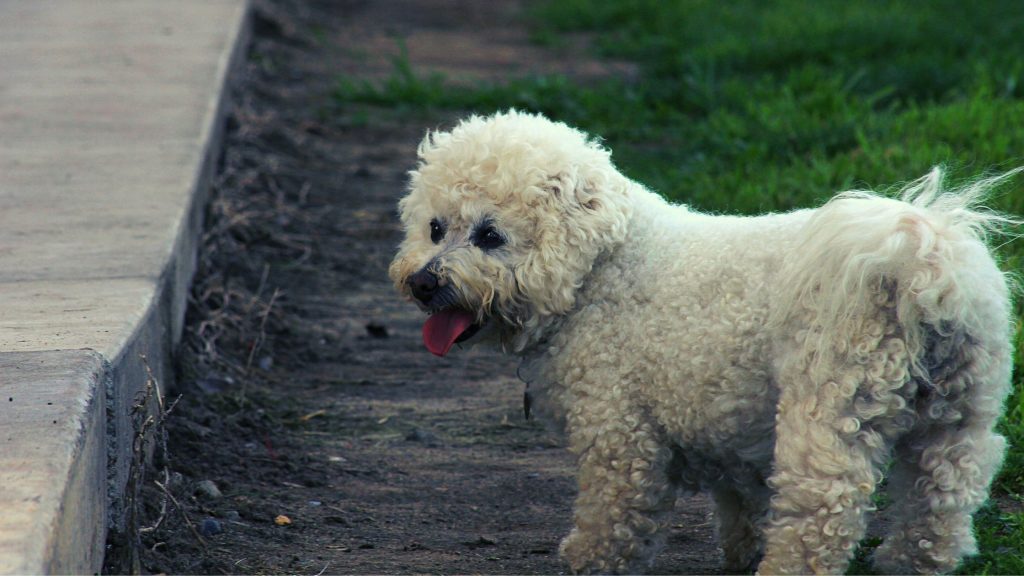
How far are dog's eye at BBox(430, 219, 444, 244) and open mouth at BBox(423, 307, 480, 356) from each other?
0.68ft

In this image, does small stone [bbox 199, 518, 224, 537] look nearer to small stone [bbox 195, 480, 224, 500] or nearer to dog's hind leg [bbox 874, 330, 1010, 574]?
small stone [bbox 195, 480, 224, 500]

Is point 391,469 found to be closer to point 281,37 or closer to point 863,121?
point 863,121

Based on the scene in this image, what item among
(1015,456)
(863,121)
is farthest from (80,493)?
(863,121)

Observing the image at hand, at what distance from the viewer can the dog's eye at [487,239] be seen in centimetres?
376

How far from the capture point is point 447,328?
12.4 feet

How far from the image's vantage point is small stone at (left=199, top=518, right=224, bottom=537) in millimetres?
3953

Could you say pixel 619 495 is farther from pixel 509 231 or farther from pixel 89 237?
pixel 89 237

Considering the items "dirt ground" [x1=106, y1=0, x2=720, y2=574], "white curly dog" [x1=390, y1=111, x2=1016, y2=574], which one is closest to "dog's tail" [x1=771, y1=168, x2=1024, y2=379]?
"white curly dog" [x1=390, y1=111, x2=1016, y2=574]

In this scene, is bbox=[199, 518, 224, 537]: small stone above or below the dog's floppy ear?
below

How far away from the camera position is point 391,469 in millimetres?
4715

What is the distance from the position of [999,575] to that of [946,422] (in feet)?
1.93

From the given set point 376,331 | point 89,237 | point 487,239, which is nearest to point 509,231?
point 487,239

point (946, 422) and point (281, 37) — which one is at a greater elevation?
point (946, 422)

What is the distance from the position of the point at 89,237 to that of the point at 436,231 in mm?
1933
